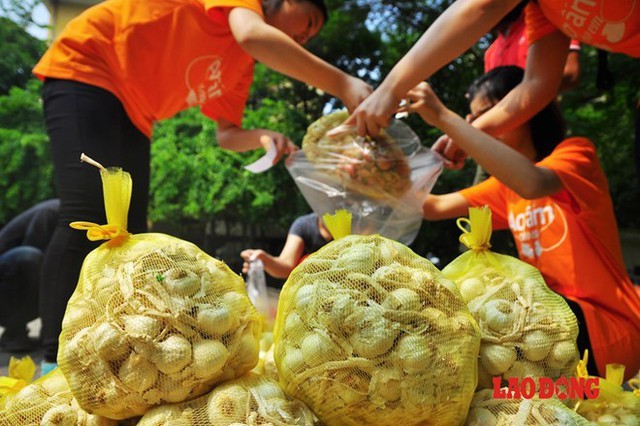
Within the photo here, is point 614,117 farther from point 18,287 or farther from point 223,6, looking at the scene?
point 18,287

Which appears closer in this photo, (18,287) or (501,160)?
(501,160)

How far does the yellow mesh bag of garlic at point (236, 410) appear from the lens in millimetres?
757

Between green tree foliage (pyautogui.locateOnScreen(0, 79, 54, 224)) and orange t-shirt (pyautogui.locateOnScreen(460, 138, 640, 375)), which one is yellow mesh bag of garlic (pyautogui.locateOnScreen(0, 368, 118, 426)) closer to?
orange t-shirt (pyautogui.locateOnScreen(460, 138, 640, 375))

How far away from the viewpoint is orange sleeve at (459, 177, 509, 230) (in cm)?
195

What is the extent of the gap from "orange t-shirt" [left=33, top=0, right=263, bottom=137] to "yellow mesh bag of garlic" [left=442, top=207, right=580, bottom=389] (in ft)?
3.63

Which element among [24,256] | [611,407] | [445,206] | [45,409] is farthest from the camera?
[24,256]

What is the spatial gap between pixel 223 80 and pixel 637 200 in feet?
19.1

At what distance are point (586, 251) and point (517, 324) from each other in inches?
29.3

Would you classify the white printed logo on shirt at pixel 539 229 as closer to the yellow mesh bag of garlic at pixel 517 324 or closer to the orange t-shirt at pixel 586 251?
the orange t-shirt at pixel 586 251

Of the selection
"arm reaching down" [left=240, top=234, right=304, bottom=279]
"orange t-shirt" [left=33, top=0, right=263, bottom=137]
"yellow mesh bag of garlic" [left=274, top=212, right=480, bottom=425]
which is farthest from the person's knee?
"yellow mesh bag of garlic" [left=274, top=212, right=480, bottom=425]

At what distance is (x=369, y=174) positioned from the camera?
5.89 feet

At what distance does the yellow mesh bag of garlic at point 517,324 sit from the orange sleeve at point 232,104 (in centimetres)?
139

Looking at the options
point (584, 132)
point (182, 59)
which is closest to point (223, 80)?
point (182, 59)

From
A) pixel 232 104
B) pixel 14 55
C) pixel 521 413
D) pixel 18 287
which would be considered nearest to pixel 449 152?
pixel 232 104
